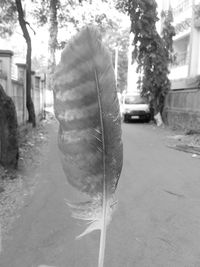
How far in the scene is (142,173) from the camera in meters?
7.50

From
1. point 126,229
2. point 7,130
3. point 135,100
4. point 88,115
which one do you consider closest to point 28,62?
point 7,130

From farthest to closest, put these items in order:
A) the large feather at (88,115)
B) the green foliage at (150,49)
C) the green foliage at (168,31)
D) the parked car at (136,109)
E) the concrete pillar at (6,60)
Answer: the parked car at (136,109) < the green foliage at (168,31) < the green foliage at (150,49) < the concrete pillar at (6,60) < the large feather at (88,115)

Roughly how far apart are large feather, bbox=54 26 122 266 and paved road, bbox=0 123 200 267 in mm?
2163

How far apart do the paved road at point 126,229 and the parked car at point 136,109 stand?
13.5 metres

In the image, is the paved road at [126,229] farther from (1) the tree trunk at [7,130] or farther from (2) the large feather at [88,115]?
(2) the large feather at [88,115]

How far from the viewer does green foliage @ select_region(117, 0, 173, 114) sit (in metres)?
16.6

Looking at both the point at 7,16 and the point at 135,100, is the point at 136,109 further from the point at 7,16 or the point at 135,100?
the point at 7,16

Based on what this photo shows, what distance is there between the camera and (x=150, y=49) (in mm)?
17891

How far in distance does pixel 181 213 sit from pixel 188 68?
1614cm

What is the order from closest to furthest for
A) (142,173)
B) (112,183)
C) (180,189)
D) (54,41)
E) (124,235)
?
1. (112,183)
2. (124,235)
3. (180,189)
4. (142,173)
5. (54,41)

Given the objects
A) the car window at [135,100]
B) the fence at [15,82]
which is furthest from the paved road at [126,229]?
the car window at [135,100]

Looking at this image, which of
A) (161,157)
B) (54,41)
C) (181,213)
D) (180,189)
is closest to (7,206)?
(181,213)

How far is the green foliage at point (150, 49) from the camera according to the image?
54.5 ft

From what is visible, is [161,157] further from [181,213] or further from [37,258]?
[37,258]
